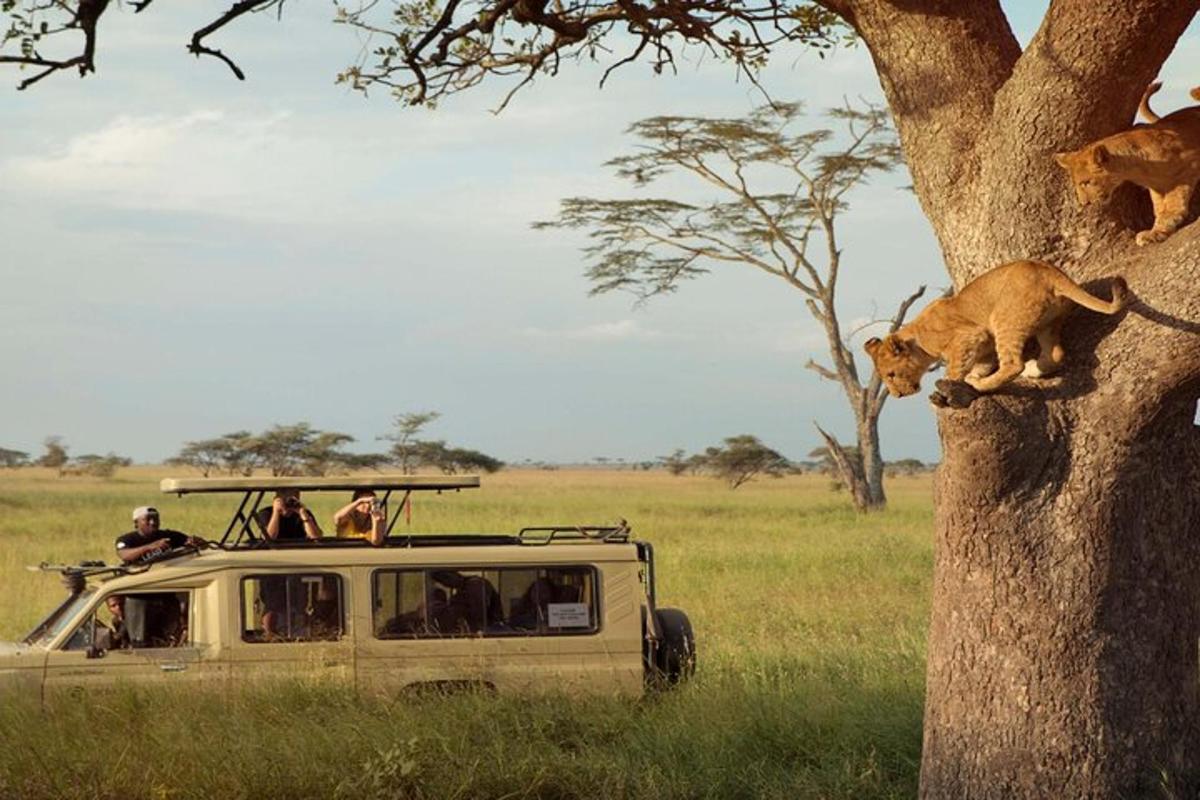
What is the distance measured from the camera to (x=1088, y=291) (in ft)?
23.9

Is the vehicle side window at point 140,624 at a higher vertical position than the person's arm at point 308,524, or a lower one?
lower

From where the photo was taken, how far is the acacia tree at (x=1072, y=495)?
717 centimetres

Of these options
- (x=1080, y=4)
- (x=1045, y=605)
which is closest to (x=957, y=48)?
(x=1080, y=4)

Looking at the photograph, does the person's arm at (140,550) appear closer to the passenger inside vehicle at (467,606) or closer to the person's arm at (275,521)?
the person's arm at (275,521)

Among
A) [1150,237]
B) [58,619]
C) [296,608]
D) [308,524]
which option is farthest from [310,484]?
[1150,237]

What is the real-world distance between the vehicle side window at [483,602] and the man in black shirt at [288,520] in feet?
3.89

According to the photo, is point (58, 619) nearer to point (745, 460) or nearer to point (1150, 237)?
point (1150, 237)

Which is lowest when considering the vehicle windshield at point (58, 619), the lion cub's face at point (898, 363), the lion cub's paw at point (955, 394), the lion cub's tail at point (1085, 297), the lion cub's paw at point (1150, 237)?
the vehicle windshield at point (58, 619)

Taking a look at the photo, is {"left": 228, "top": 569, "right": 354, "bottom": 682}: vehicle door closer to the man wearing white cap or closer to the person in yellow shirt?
the person in yellow shirt

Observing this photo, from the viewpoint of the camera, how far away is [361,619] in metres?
10.2

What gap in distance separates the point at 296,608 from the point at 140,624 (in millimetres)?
916

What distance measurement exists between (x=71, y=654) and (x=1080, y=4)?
649cm

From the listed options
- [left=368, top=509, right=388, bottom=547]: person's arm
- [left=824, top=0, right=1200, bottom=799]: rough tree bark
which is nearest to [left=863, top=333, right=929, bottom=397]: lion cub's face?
[left=824, top=0, right=1200, bottom=799]: rough tree bark

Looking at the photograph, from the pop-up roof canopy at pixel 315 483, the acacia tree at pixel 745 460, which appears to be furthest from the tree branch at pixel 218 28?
the acacia tree at pixel 745 460
